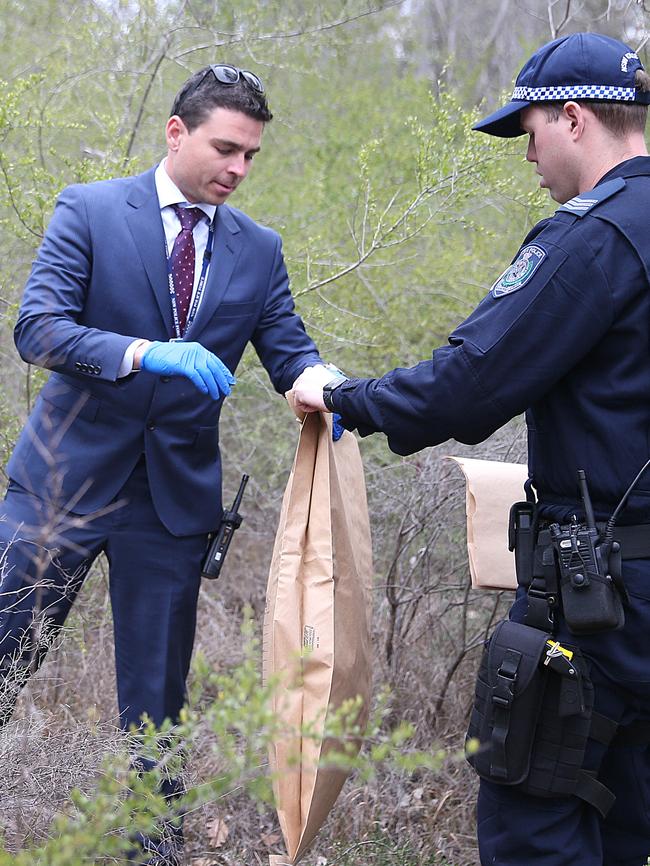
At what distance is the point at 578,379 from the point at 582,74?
729 mm

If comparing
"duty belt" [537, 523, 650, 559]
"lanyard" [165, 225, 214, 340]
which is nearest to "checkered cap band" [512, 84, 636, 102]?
"duty belt" [537, 523, 650, 559]

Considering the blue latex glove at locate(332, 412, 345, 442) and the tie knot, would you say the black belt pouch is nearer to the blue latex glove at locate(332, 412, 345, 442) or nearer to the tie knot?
the blue latex glove at locate(332, 412, 345, 442)

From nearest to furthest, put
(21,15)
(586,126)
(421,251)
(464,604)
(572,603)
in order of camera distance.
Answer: (572,603)
(586,126)
(464,604)
(421,251)
(21,15)

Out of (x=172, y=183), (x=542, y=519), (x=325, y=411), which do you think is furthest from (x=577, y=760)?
(x=172, y=183)

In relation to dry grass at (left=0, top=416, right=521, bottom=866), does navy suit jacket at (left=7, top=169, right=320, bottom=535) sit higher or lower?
higher

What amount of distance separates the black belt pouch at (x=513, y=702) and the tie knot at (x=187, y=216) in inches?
64.8

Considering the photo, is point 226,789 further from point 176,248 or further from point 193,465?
point 176,248

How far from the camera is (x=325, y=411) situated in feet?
9.55

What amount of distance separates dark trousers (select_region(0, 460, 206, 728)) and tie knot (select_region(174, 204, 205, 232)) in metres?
0.77

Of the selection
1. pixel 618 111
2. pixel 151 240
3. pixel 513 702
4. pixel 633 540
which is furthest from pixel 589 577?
pixel 151 240

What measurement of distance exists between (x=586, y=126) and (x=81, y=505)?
1.79 meters

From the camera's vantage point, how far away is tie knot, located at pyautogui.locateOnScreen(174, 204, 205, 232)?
327 cm

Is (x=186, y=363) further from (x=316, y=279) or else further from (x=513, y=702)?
(x=316, y=279)

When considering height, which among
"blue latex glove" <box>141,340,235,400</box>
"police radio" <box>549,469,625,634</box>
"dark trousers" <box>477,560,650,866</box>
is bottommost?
"dark trousers" <box>477,560,650,866</box>
